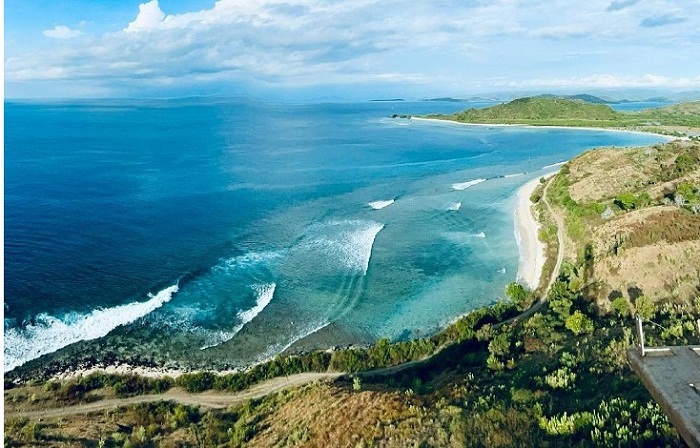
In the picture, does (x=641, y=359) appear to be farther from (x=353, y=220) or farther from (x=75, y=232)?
(x=75, y=232)

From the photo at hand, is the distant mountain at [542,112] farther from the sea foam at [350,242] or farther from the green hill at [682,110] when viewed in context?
the sea foam at [350,242]

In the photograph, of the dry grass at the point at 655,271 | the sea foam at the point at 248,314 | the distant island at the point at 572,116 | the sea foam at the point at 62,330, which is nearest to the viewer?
the sea foam at the point at 62,330

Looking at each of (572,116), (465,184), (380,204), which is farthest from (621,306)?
(572,116)

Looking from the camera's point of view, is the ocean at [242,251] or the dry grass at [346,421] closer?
the dry grass at [346,421]

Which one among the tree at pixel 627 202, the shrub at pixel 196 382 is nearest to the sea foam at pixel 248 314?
the shrub at pixel 196 382

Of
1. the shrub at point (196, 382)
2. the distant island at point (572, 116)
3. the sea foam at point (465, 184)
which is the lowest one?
the shrub at point (196, 382)

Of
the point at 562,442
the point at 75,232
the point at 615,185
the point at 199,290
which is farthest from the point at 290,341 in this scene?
the point at 615,185

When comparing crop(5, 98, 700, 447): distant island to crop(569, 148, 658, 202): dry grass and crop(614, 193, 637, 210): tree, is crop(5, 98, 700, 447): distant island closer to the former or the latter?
crop(614, 193, 637, 210): tree
